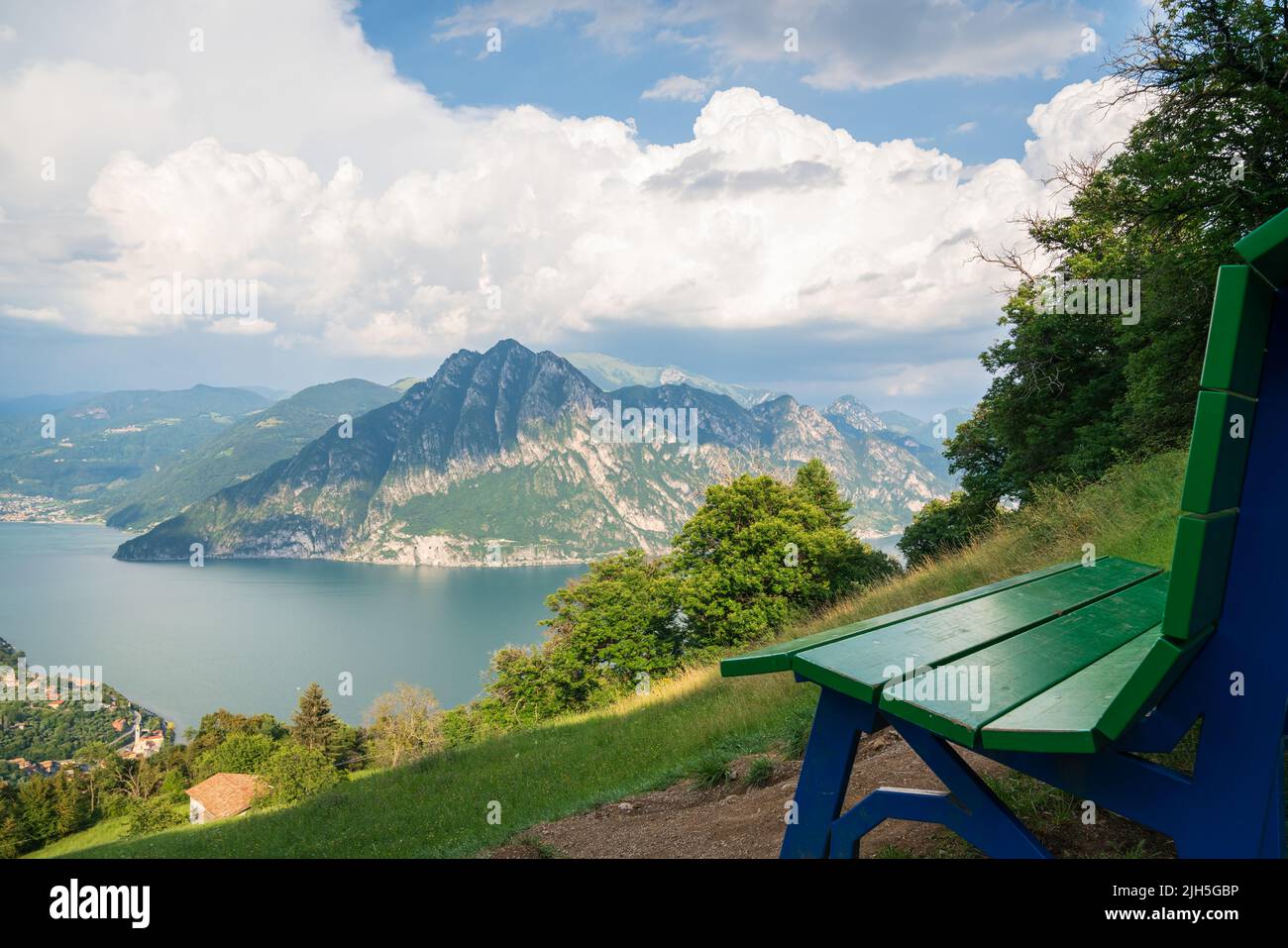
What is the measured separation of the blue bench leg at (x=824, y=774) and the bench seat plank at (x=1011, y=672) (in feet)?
1.07

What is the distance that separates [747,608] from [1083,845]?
27.3 metres

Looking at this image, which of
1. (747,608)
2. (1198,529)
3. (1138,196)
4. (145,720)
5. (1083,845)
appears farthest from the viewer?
(145,720)

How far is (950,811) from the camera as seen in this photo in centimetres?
230

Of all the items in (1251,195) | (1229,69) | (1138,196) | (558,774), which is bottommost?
(558,774)

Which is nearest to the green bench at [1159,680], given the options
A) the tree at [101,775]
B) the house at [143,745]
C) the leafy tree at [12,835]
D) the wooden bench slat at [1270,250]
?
the wooden bench slat at [1270,250]

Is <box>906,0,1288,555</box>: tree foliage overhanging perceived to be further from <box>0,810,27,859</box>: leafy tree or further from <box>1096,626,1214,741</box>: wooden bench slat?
<box>0,810,27,859</box>: leafy tree

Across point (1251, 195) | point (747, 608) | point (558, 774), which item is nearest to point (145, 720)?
Answer: point (747, 608)

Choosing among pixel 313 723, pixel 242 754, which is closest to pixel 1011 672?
pixel 313 723

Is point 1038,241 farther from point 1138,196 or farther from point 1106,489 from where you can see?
point 1106,489

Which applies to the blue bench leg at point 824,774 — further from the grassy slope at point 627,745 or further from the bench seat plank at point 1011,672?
the grassy slope at point 627,745

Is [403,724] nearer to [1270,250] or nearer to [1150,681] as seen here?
[1150,681]

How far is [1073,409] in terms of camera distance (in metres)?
20.6
